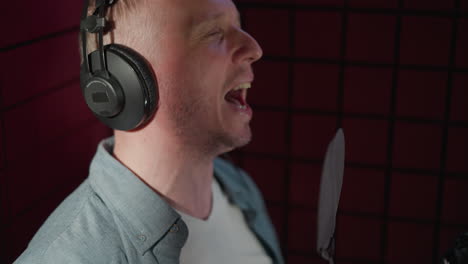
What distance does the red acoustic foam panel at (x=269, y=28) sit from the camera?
2.07 m

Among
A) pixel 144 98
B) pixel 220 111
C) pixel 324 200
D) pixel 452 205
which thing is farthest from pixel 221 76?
pixel 452 205

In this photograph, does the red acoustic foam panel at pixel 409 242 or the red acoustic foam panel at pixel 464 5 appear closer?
the red acoustic foam panel at pixel 464 5

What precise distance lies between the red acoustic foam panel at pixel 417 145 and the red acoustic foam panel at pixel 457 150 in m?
0.04

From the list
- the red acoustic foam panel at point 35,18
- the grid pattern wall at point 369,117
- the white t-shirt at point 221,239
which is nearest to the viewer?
the red acoustic foam panel at point 35,18

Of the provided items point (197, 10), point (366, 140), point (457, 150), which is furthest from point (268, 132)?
point (197, 10)

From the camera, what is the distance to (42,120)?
1787 mm

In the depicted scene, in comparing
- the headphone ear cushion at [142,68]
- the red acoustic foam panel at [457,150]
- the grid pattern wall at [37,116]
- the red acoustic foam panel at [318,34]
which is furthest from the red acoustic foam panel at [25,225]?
the red acoustic foam panel at [457,150]

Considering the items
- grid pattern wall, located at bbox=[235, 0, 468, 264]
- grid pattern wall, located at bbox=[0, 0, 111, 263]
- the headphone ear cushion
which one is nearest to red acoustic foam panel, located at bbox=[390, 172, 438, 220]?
grid pattern wall, located at bbox=[235, 0, 468, 264]

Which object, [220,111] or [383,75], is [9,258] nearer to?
[220,111]

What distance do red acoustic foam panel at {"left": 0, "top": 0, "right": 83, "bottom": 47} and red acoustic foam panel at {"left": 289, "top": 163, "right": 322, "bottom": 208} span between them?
0.99 metres

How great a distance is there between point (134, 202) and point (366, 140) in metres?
0.97

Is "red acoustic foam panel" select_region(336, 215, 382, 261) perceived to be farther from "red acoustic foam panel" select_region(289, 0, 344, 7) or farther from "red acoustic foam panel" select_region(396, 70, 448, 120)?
"red acoustic foam panel" select_region(289, 0, 344, 7)

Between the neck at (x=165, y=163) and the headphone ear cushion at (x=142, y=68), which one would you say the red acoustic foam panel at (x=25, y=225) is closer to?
the neck at (x=165, y=163)

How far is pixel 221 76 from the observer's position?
1.59m
